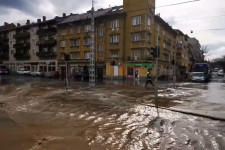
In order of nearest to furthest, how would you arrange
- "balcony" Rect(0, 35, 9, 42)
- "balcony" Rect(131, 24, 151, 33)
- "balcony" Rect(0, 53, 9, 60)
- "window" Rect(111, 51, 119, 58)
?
"balcony" Rect(131, 24, 151, 33) → "window" Rect(111, 51, 119, 58) → "balcony" Rect(0, 53, 9, 60) → "balcony" Rect(0, 35, 9, 42)

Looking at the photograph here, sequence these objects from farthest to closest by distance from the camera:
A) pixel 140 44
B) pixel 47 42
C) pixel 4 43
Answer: pixel 4 43, pixel 47 42, pixel 140 44

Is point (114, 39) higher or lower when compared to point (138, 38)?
higher

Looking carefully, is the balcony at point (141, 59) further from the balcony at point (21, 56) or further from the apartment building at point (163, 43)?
the balcony at point (21, 56)

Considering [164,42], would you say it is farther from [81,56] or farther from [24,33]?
[24,33]

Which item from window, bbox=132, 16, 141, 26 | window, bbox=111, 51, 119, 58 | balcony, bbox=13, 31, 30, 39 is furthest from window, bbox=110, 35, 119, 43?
balcony, bbox=13, 31, 30, 39

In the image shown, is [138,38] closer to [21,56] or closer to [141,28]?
[141,28]

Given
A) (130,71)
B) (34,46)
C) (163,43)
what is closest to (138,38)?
(130,71)

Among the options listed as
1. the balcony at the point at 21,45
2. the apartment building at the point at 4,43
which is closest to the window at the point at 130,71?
the balcony at the point at 21,45

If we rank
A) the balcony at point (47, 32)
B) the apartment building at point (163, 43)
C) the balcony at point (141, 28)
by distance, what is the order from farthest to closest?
the balcony at point (47, 32) → the apartment building at point (163, 43) → the balcony at point (141, 28)

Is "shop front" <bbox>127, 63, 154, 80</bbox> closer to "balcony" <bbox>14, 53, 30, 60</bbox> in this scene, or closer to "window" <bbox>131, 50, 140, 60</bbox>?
"window" <bbox>131, 50, 140, 60</bbox>

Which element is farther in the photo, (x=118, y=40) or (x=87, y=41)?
(x=87, y=41)

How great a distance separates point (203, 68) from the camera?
34.3 m

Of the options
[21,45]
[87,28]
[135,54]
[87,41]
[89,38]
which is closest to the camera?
[135,54]

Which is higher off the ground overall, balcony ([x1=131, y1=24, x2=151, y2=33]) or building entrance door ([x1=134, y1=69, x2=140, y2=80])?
balcony ([x1=131, y1=24, x2=151, y2=33])
